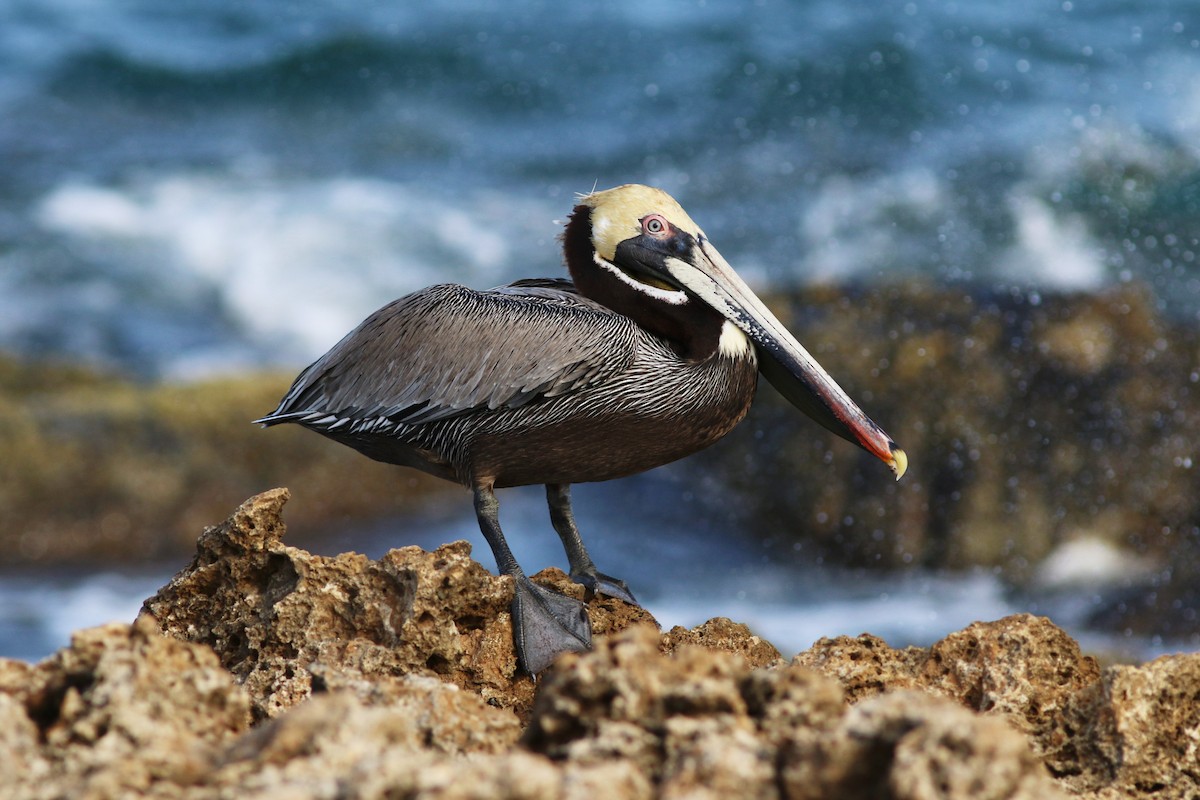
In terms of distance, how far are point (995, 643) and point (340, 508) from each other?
7.41 metres

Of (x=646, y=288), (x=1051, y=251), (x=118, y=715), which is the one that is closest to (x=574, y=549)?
(x=646, y=288)

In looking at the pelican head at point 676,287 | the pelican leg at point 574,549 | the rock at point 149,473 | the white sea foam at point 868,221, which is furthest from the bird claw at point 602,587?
the white sea foam at point 868,221

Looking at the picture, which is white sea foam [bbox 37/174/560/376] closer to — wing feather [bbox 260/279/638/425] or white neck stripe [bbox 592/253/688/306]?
wing feather [bbox 260/279/638/425]

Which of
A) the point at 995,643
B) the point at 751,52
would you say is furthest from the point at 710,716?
the point at 751,52

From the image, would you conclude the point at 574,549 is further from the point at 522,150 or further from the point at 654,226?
the point at 522,150

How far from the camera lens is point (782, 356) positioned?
4527mm

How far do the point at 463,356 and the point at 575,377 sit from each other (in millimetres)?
398

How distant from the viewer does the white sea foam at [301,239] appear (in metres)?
13.4

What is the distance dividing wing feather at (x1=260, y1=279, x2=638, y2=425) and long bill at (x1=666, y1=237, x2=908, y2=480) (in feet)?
1.02

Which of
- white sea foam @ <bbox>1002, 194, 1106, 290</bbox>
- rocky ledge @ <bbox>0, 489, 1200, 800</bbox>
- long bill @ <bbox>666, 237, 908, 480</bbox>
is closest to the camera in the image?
rocky ledge @ <bbox>0, 489, 1200, 800</bbox>

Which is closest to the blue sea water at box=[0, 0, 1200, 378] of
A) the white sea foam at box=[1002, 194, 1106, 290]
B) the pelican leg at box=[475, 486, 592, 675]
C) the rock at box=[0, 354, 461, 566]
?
the white sea foam at box=[1002, 194, 1106, 290]

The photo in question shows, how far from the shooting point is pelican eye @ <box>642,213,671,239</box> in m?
4.63

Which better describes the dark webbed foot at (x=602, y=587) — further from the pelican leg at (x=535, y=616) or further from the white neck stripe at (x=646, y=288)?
the white neck stripe at (x=646, y=288)

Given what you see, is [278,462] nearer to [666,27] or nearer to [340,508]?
[340,508]
